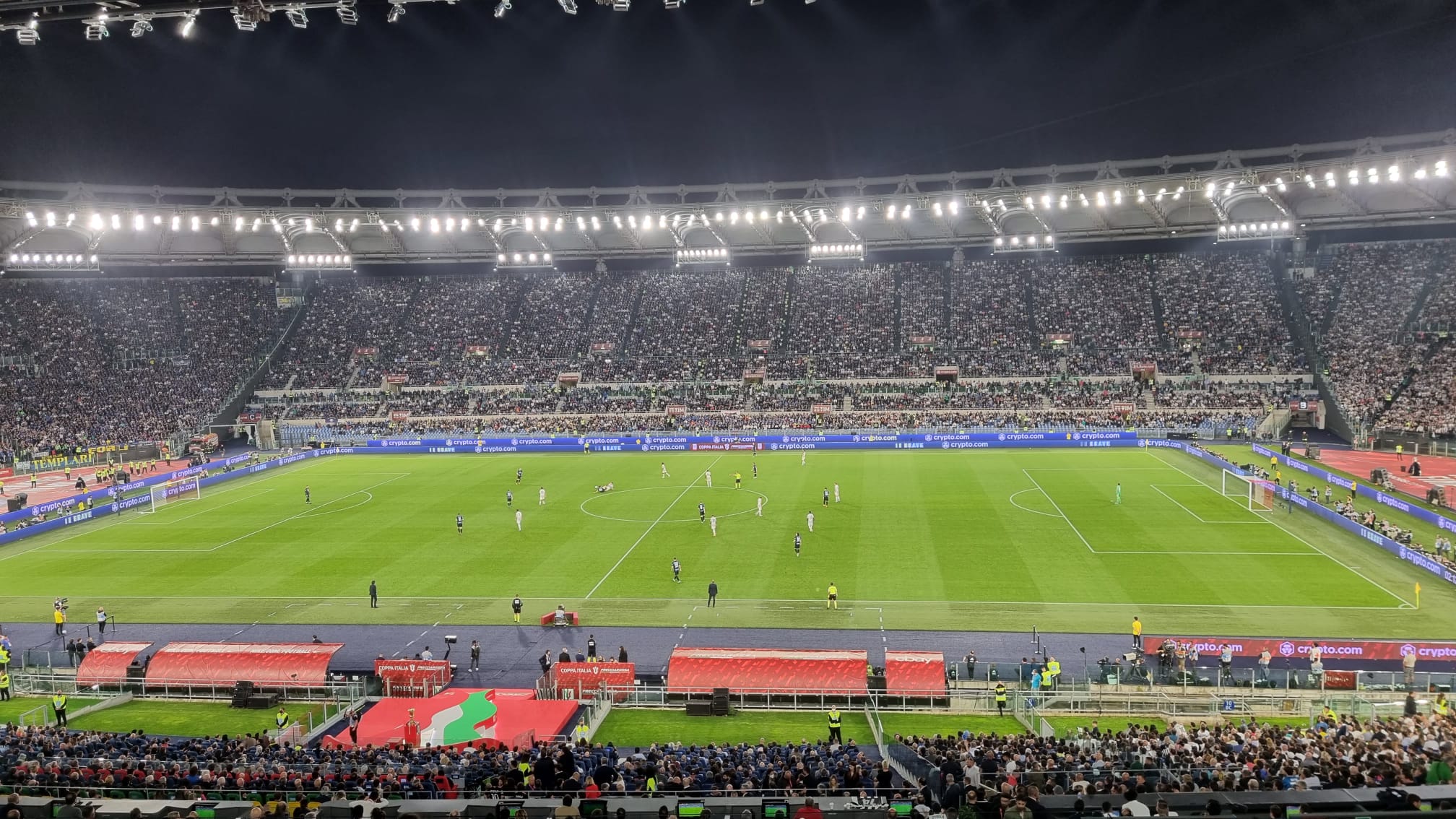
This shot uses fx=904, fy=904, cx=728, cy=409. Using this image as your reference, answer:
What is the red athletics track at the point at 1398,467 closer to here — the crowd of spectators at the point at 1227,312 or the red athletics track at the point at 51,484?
the crowd of spectators at the point at 1227,312

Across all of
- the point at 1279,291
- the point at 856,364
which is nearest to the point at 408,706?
the point at 856,364

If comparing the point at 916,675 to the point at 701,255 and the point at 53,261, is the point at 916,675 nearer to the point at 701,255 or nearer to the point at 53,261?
the point at 701,255

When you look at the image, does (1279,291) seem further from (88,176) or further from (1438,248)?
(88,176)

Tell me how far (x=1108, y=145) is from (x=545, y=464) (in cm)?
4652

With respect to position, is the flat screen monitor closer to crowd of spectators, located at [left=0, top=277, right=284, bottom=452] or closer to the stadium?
the stadium

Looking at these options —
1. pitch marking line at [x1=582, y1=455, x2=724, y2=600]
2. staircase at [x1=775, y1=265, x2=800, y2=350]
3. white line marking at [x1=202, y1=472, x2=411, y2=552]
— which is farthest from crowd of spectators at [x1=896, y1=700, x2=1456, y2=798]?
staircase at [x1=775, y1=265, x2=800, y2=350]

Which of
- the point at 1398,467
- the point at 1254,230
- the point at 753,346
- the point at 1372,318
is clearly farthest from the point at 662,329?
the point at 1372,318

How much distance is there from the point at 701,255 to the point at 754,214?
857cm

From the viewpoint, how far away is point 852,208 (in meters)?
73.8

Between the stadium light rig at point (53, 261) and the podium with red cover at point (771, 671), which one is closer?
the podium with red cover at point (771, 671)

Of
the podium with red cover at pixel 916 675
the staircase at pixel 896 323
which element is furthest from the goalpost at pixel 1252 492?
the staircase at pixel 896 323

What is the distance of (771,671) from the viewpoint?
79.6 feet

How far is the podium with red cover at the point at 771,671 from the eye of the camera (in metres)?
24.0

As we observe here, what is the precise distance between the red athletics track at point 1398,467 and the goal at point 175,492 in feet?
222
